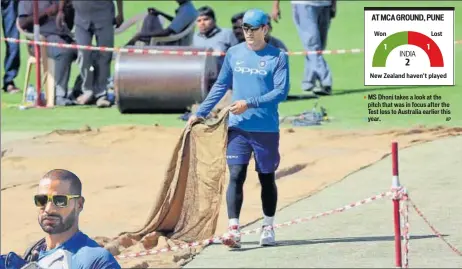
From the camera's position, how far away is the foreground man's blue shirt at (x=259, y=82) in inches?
462

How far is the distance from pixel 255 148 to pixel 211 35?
8.88 m

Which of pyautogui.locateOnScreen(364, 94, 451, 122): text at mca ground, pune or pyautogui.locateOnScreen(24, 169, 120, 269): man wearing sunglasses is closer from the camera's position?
pyautogui.locateOnScreen(24, 169, 120, 269): man wearing sunglasses

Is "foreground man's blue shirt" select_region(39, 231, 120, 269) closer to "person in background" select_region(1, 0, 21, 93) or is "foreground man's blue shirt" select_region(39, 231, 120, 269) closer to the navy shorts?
the navy shorts

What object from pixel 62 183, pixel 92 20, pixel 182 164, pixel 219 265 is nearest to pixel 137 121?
pixel 92 20

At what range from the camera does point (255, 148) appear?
12047 millimetres

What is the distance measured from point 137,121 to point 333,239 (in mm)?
8074

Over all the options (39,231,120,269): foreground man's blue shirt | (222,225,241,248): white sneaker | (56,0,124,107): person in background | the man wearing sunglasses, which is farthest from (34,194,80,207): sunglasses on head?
(56,0,124,107): person in background

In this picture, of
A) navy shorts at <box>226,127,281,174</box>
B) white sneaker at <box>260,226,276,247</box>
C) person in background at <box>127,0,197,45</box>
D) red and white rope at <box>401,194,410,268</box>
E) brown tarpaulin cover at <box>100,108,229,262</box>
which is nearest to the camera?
A: red and white rope at <box>401,194,410,268</box>

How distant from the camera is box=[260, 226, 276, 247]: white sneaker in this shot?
40.4ft

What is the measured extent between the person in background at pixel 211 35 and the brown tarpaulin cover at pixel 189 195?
7.47 meters

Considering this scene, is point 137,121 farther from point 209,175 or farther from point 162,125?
point 209,175

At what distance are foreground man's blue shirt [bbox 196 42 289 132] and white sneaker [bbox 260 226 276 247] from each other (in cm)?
82

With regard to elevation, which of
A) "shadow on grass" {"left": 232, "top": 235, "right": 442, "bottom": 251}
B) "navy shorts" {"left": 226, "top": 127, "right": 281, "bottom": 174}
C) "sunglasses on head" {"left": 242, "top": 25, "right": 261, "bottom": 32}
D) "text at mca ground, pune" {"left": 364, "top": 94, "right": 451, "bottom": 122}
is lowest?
"shadow on grass" {"left": 232, "top": 235, "right": 442, "bottom": 251}

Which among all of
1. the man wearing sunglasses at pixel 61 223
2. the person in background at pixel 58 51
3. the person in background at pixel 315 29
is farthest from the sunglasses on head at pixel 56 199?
the person in background at pixel 58 51
